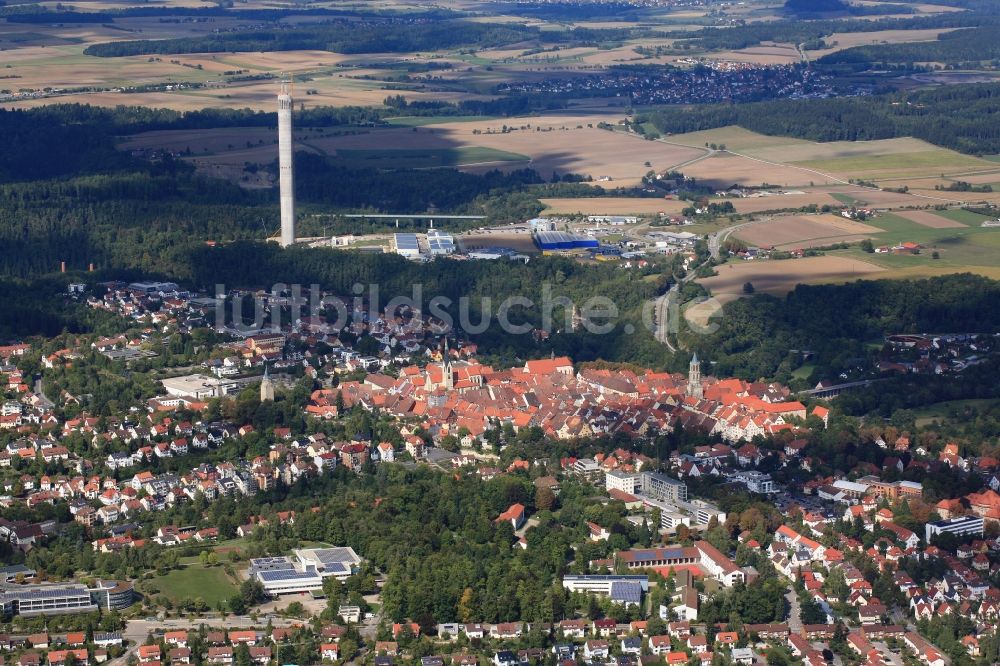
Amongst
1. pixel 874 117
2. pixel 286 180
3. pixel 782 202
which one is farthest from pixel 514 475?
pixel 874 117

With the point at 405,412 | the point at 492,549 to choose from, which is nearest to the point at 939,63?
the point at 405,412

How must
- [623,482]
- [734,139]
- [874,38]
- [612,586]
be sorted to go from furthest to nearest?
[874,38] → [734,139] → [623,482] → [612,586]

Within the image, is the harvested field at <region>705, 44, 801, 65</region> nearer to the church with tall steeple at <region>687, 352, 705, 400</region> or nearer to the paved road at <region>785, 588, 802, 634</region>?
the church with tall steeple at <region>687, 352, 705, 400</region>

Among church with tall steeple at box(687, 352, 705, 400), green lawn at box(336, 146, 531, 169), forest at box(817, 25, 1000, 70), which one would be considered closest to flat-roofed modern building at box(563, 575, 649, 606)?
church with tall steeple at box(687, 352, 705, 400)

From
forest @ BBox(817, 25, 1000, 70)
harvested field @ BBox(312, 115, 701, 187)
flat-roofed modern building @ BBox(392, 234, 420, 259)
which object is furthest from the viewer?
forest @ BBox(817, 25, 1000, 70)

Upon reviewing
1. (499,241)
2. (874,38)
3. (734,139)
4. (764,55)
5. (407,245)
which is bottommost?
(764,55)

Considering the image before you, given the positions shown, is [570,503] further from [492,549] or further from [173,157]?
[173,157]

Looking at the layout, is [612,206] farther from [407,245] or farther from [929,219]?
[407,245]
